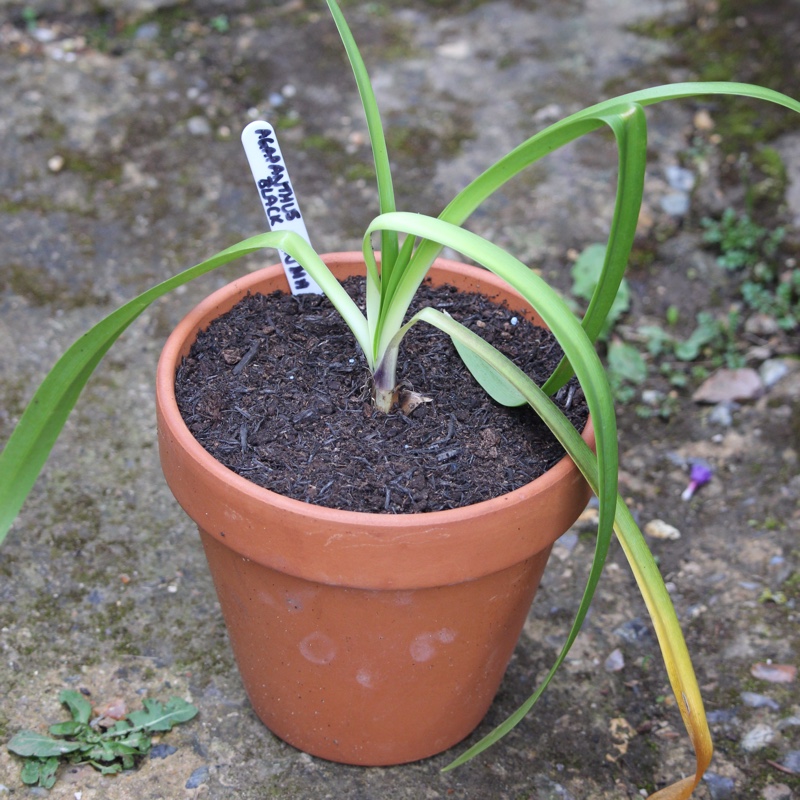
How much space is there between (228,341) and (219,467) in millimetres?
271

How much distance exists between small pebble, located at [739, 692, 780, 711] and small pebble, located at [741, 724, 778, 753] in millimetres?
37

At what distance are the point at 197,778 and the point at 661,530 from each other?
37.2 inches

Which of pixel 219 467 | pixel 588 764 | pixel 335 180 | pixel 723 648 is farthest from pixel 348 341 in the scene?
pixel 335 180

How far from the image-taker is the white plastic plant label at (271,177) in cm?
117

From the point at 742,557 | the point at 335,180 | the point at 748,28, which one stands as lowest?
the point at 742,557

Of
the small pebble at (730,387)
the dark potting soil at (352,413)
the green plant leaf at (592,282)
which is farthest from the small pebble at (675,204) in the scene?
the dark potting soil at (352,413)

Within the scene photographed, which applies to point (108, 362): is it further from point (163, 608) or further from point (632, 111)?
point (632, 111)

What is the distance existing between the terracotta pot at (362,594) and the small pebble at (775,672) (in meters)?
0.46

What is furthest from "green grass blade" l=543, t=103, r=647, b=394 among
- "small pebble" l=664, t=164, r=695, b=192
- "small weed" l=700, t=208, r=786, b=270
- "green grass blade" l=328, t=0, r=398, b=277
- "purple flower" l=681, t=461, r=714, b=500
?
"small pebble" l=664, t=164, r=695, b=192

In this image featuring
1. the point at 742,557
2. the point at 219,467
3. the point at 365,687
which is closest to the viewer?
the point at 219,467

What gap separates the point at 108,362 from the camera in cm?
200

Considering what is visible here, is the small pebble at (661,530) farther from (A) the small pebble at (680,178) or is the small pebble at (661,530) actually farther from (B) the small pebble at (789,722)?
(A) the small pebble at (680,178)

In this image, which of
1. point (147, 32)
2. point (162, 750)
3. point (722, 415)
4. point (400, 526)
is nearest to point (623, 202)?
point (400, 526)

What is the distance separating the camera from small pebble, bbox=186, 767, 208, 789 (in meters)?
1.28
